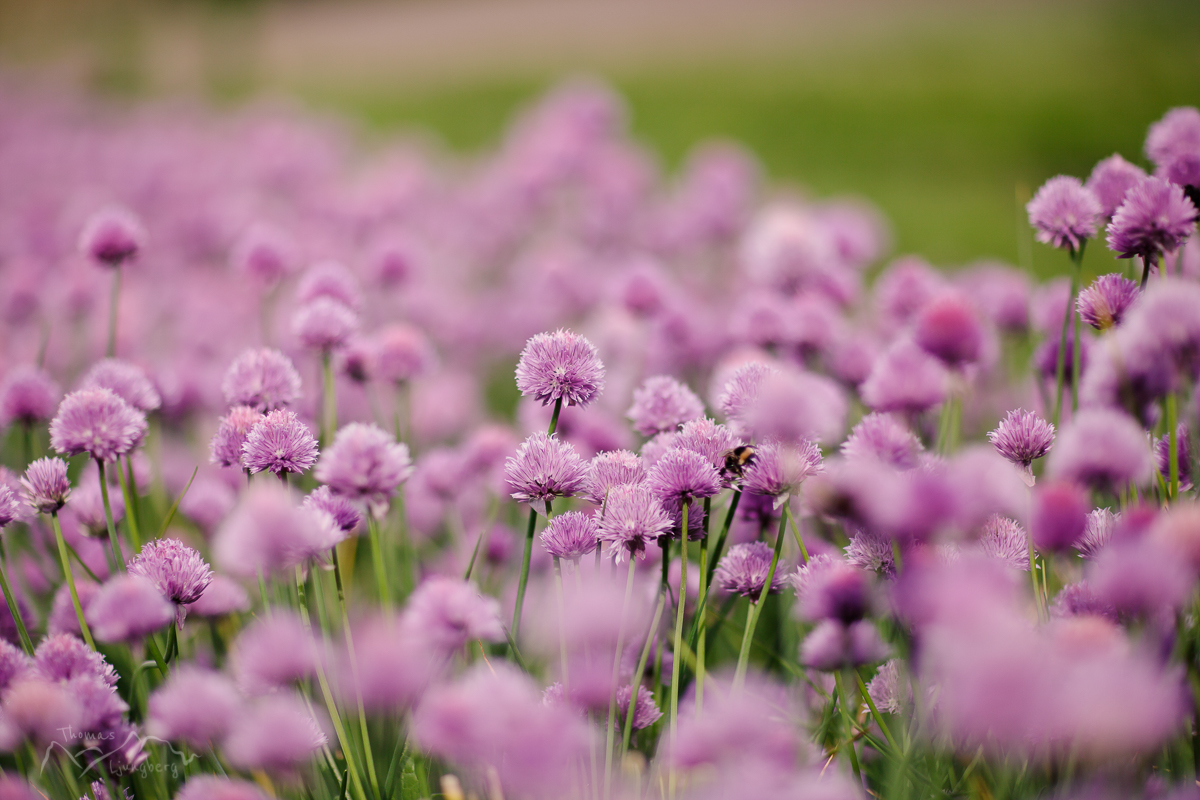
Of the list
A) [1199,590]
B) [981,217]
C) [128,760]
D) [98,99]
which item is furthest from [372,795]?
[98,99]

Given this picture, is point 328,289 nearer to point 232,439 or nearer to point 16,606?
point 232,439

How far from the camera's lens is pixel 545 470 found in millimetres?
921

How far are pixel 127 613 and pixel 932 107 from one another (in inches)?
260

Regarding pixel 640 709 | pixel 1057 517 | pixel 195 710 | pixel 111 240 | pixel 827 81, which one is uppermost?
pixel 827 81

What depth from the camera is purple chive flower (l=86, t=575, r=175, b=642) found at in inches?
30.0

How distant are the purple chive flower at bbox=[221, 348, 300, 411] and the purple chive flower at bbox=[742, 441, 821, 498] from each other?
649mm

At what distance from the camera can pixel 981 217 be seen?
4.33 meters

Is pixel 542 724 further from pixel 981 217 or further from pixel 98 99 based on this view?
pixel 98 99

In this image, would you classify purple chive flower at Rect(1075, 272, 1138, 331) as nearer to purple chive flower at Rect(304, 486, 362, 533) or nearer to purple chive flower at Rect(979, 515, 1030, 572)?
purple chive flower at Rect(979, 515, 1030, 572)

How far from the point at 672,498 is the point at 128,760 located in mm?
680

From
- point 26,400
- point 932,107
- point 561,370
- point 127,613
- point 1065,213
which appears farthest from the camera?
point 932,107

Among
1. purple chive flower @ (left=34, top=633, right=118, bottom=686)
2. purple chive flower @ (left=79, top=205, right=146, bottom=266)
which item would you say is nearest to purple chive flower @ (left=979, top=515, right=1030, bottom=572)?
purple chive flower @ (left=34, top=633, right=118, bottom=686)

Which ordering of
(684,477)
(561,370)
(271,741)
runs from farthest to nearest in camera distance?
(561,370) → (684,477) → (271,741)

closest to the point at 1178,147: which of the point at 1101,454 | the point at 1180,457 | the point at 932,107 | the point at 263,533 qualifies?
the point at 1180,457
